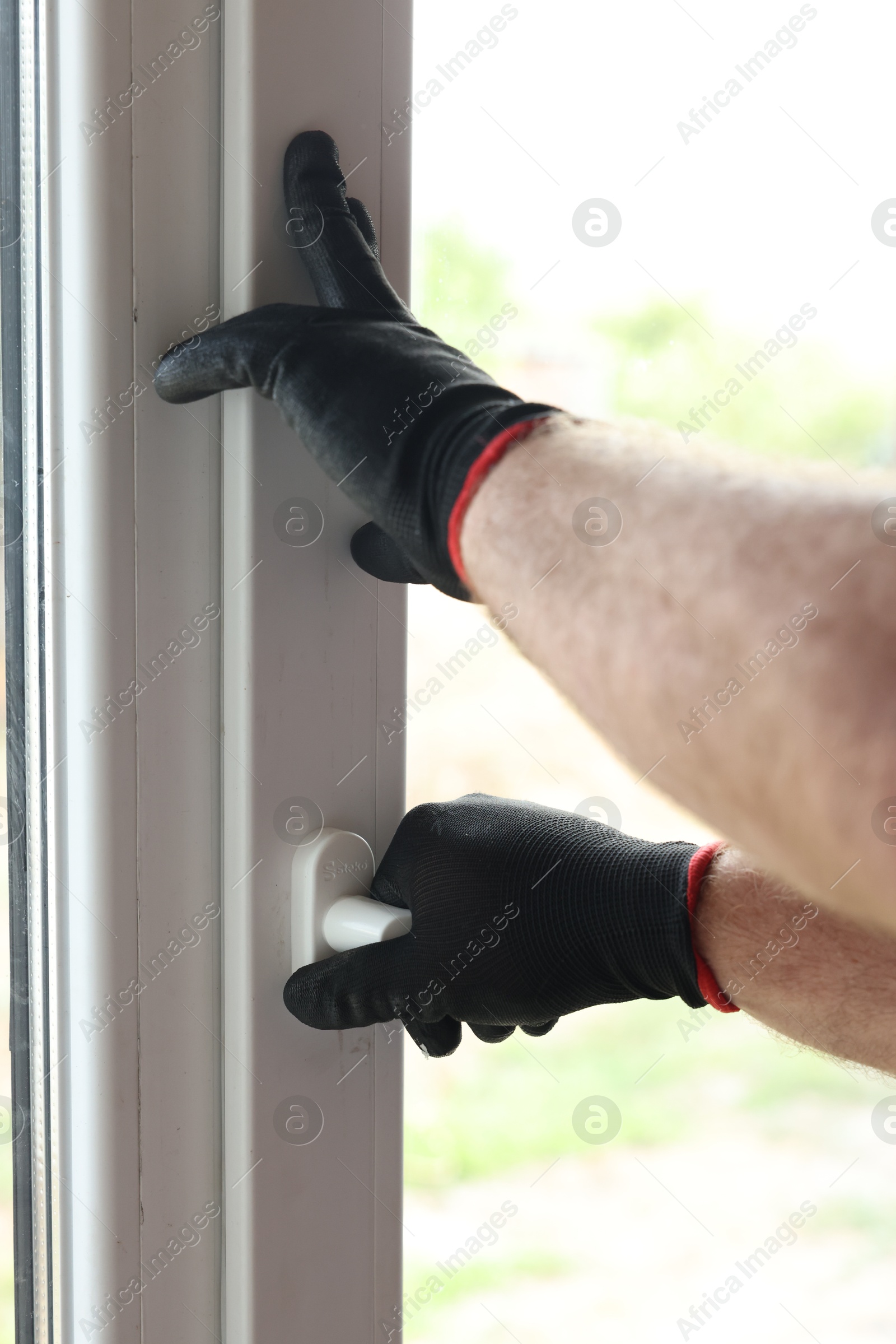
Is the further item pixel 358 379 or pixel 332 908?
pixel 332 908

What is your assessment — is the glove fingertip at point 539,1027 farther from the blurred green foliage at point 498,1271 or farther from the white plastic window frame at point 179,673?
the blurred green foliage at point 498,1271

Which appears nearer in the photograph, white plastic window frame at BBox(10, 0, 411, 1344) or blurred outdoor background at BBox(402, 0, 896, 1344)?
white plastic window frame at BBox(10, 0, 411, 1344)

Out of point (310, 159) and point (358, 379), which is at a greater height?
point (310, 159)

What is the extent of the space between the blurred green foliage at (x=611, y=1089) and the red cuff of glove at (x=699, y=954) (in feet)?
2.69

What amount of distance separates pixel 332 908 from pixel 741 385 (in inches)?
22.9

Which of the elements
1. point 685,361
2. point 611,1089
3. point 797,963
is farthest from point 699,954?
point 611,1089

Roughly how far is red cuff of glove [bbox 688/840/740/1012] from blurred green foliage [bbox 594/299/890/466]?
339 millimetres

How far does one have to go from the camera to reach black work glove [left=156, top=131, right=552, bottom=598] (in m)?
0.48

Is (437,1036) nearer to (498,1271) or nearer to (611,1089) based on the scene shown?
(611,1089)

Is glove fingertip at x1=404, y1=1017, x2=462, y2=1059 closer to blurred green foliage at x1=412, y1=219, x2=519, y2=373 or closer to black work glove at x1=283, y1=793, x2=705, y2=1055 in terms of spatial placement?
black work glove at x1=283, y1=793, x2=705, y2=1055

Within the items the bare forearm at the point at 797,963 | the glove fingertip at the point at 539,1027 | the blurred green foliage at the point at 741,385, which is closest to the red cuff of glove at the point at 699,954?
the bare forearm at the point at 797,963

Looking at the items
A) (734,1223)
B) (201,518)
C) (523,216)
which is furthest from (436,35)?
(734,1223)

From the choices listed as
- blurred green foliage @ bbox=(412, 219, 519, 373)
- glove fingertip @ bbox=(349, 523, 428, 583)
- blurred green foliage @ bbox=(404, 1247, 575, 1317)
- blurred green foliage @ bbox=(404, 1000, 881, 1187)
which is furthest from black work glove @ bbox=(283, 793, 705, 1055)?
blurred green foliage @ bbox=(404, 1247, 575, 1317)

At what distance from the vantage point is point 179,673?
24.5 inches
